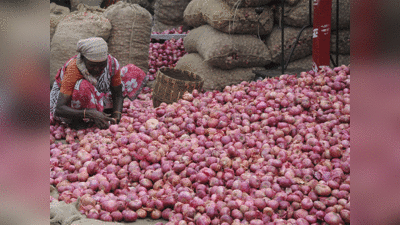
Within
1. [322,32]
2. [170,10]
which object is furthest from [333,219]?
[170,10]

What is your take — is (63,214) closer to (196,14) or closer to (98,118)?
(98,118)

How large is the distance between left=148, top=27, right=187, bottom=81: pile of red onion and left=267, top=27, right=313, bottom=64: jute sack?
72.1 inches

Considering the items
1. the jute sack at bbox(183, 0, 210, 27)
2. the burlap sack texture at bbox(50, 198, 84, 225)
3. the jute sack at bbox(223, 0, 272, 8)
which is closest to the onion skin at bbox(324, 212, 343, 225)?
the burlap sack texture at bbox(50, 198, 84, 225)

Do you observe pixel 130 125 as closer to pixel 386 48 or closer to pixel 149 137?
pixel 149 137

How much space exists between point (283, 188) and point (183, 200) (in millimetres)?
466

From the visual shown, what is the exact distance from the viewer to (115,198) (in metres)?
1.72

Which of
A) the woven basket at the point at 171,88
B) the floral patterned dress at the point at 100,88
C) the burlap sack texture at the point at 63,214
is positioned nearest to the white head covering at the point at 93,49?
the floral patterned dress at the point at 100,88

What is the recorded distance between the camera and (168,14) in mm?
6977

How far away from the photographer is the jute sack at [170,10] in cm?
683

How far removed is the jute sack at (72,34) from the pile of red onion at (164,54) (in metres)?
1.31

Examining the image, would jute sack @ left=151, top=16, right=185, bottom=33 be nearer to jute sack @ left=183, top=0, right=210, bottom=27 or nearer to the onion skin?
jute sack @ left=183, top=0, right=210, bottom=27

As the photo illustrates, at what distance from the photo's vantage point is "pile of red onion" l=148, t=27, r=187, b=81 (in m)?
5.61

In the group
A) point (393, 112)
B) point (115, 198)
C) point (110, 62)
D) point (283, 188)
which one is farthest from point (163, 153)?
point (393, 112)

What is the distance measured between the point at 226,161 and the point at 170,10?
18.1ft
